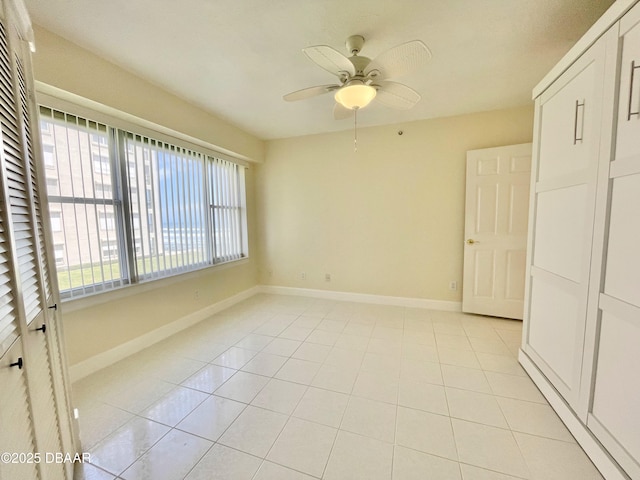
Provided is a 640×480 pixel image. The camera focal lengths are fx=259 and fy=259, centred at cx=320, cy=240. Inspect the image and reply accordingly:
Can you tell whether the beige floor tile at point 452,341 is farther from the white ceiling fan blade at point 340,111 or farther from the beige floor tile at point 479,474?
the white ceiling fan blade at point 340,111

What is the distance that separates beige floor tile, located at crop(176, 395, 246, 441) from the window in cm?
139

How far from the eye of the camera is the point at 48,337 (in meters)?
1.11

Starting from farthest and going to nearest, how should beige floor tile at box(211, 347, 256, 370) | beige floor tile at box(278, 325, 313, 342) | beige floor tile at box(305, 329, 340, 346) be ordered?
1. beige floor tile at box(278, 325, 313, 342)
2. beige floor tile at box(305, 329, 340, 346)
3. beige floor tile at box(211, 347, 256, 370)

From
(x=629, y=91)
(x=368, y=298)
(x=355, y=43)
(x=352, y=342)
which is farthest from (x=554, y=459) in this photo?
(x=355, y=43)

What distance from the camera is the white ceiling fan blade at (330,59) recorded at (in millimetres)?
1460

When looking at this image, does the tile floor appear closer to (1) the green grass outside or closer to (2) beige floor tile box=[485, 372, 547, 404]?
(2) beige floor tile box=[485, 372, 547, 404]

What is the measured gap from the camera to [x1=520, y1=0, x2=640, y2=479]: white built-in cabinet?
1.17 m

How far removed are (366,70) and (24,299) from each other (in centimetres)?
208

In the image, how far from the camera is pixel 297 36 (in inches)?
71.3

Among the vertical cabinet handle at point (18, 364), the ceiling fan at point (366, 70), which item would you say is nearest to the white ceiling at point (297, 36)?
the ceiling fan at point (366, 70)

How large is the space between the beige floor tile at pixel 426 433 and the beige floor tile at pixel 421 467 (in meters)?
0.04

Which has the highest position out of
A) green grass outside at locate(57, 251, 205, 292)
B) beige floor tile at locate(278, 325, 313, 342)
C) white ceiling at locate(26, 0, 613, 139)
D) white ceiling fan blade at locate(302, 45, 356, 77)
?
white ceiling at locate(26, 0, 613, 139)

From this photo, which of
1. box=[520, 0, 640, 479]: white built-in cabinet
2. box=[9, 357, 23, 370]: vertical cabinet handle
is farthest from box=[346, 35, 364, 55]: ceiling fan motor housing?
box=[9, 357, 23, 370]: vertical cabinet handle

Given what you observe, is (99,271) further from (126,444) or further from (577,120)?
(577,120)
